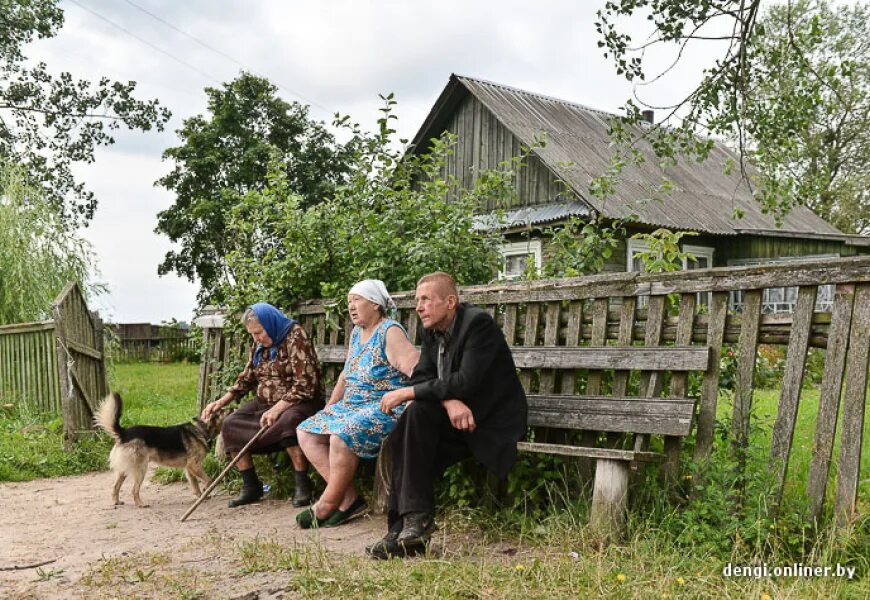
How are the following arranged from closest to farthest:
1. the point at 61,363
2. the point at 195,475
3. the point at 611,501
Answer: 1. the point at 611,501
2. the point at 195,475
3. the point at 61,363

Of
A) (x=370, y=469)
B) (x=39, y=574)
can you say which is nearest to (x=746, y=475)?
(x=370, y=469)

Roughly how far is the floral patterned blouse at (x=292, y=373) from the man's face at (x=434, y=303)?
1.69 meters

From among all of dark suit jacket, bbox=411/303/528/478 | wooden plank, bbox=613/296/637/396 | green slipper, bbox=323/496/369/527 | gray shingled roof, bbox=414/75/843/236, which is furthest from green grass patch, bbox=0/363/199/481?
gray shingled roof, bbox=414/75/843/236

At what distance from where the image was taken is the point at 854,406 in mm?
3959

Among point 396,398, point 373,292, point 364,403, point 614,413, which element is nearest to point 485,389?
point 396,398

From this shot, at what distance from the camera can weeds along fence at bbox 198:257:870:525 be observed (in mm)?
3959

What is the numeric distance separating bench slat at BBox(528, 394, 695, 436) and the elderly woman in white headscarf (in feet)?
2.83

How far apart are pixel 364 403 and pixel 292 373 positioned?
3.24 feet

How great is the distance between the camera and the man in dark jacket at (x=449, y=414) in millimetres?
4410

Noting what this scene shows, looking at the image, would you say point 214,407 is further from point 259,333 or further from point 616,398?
point 616,398

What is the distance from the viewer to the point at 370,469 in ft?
19.2

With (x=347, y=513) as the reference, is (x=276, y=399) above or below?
above

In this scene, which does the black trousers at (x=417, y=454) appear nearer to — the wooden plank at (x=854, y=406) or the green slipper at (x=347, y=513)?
the green slipper at (x=347, y=513)

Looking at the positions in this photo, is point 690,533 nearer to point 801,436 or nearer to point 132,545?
point 132,545
